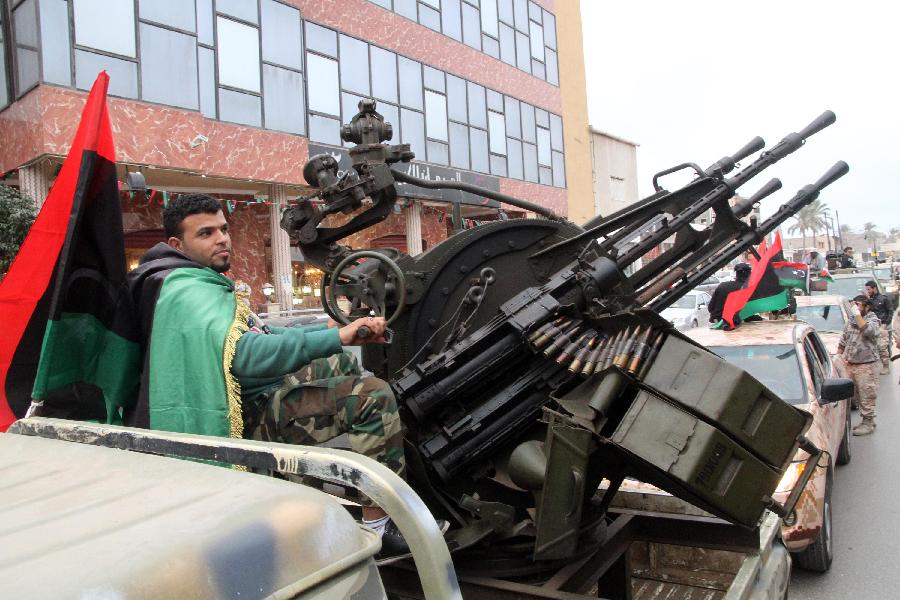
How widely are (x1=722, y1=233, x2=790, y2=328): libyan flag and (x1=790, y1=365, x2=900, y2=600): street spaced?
1949 millimetres

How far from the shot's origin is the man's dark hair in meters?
3.07

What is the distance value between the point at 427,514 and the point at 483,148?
78.8 ft

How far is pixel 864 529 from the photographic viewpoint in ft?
19.7

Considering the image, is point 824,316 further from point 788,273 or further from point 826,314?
point 788,273

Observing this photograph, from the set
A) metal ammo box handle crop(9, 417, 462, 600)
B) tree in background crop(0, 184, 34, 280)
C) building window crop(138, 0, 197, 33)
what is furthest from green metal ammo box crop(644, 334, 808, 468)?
building window crop(138, 0, 197, 33)

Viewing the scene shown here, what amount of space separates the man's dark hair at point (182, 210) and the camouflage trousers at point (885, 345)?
48.1 ft

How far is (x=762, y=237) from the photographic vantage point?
3.96 meters

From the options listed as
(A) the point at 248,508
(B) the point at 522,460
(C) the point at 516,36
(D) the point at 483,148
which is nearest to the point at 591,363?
(B) the point at 522,460

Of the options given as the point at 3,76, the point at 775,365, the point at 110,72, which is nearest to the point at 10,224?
the point at 110,72

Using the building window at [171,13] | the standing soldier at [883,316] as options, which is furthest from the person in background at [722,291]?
the building window at [171,13]

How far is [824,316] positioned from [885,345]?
16.1 feet

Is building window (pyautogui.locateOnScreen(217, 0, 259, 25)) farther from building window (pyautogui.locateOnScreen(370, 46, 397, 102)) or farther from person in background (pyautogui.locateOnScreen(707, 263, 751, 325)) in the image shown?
person in background (pyautogui.locateOnScreen(707, 263, 751, 325))

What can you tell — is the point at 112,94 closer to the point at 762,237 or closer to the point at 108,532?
the point at 762,237

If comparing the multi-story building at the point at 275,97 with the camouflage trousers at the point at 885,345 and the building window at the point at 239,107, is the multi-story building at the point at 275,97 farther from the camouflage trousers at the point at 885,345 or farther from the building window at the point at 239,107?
the camouflage trousers at the point at 885,345
